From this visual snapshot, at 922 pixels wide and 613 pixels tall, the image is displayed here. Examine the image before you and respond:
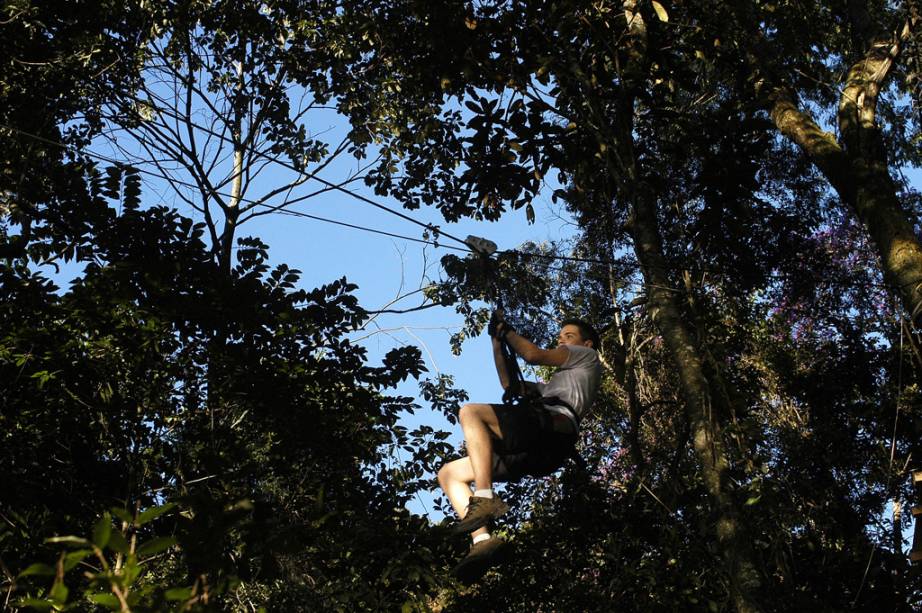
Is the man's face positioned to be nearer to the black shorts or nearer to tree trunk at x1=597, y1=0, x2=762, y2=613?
tree trunk at x1=597, y1=0, x2=762, y2=613

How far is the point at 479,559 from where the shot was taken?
4.18 metres

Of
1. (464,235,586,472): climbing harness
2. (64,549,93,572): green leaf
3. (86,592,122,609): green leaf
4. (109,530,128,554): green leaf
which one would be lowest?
(86,592,122,609): green leaf

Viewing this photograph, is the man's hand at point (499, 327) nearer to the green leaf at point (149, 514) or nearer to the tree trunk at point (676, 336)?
the tree trunk at point (676, 336)

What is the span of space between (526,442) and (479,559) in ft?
2.09

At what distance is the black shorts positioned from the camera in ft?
14.7

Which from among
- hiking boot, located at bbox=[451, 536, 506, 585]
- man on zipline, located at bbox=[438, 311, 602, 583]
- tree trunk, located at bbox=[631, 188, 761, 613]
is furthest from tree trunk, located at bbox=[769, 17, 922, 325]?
hiking boot, located at bbox=[451, 536, 506, 585]

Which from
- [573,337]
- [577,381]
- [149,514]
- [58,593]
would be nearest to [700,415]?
[577,381]

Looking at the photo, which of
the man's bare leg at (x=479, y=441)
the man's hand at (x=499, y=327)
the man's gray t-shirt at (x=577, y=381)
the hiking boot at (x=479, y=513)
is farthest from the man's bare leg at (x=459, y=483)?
the man's hand at (x=499, y=327)

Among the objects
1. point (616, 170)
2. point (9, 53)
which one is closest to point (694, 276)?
point (616, 170)

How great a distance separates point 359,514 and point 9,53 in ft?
14.4

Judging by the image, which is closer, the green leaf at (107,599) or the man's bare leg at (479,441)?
the green leaf at (107,599)

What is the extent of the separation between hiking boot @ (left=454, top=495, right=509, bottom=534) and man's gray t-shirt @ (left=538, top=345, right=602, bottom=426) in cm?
62

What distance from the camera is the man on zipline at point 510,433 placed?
426 cm

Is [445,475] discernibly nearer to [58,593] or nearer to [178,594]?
[178,594]
